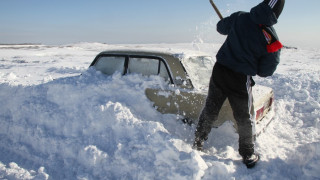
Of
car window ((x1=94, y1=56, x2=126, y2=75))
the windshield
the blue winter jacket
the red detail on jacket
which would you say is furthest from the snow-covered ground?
the red detail on jacket

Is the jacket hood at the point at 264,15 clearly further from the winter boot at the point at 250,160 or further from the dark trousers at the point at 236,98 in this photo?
the winter boot at the point at 250,160

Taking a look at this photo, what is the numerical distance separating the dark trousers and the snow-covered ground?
1.20 feet

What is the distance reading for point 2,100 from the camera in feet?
15.9

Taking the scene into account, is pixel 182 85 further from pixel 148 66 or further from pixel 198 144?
pixel 198 144

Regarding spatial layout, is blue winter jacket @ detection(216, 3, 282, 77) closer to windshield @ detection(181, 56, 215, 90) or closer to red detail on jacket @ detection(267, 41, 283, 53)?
red detail on jacket @ detection(267, 41, 283, 53)

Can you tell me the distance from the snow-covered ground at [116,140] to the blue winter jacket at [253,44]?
40.9 inches

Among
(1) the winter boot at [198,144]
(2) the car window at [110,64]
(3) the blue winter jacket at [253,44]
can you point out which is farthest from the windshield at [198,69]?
(2) the car window at [110,64]

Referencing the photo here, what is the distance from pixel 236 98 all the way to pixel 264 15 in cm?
98

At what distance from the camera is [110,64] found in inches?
189

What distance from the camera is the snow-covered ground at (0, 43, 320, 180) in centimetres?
299

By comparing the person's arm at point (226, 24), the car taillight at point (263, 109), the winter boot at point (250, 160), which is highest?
the person's arm at point (226, 24)

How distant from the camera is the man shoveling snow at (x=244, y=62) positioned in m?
2.74

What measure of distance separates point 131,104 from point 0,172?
2.00m

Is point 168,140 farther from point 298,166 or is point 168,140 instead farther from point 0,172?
point 0,172
